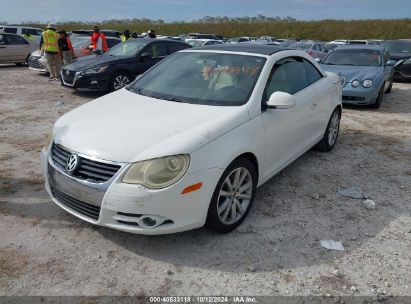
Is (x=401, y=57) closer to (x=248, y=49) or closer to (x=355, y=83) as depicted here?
(x=355, y=83)

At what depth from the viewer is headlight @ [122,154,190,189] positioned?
9.50 ft

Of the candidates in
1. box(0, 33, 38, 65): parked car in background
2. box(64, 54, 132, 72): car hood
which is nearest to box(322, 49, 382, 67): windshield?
box(64, 54, 132, 72): car hood

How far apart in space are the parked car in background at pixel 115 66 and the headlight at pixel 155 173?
282 inches

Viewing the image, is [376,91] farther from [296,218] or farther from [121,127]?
[121,127]

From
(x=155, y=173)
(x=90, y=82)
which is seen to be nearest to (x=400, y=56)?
(x=90, y=82)

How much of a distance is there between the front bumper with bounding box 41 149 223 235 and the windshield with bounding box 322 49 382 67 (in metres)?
8.02

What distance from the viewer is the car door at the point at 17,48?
15.9 metres

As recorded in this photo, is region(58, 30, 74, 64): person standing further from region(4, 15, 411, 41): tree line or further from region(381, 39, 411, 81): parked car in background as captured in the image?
region(4, 15, 411, 41): tree line

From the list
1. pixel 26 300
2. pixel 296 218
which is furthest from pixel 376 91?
pixel 26 300

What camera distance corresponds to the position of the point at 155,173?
2.90 meters

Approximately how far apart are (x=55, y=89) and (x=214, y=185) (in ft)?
30.0

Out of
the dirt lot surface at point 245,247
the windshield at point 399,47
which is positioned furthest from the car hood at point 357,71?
the windshield at point 399,47

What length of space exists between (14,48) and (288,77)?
15.1 metres

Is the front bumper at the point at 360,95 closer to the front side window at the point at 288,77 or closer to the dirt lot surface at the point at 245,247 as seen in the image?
the dirt lot surface at the point at 245,247
